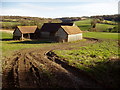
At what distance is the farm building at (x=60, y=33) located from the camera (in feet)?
125

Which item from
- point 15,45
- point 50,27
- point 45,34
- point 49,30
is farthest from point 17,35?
point 15,45

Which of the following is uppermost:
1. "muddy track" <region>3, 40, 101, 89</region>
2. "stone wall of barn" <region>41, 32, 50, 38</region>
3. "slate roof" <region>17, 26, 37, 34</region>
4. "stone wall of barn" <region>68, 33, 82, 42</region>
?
"slate roof" <region>17, 26, 37, 34</region>

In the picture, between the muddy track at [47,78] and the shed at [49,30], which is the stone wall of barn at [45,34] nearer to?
the shed at [49,30]

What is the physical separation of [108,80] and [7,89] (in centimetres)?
711

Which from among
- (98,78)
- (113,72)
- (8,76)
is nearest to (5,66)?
(8,76)

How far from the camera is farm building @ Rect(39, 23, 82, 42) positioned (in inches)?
1505

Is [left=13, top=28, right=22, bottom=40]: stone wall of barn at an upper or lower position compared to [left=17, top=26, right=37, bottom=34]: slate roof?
lower

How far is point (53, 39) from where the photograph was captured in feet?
139

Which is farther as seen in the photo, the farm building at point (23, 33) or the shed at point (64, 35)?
the farm building at point (23, 33)

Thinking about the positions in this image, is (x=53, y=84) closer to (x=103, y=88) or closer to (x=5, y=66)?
(x=103, y=88)

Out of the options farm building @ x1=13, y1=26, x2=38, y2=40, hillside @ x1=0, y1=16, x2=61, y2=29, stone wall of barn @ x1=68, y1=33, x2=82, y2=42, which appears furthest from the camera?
hillside @ x1=0, y1=16, x2=61, y2=29

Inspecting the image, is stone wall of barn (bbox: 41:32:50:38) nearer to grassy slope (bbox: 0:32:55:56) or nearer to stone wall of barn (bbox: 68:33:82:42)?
stone wall of barn (bbox: 68:33:82:42)

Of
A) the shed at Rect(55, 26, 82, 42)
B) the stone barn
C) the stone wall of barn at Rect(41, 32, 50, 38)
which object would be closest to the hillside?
the stone barn

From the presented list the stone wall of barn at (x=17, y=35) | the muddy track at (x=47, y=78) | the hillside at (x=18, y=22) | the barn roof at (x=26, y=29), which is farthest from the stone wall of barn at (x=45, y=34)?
the muddy track at (x=47, y=78)
